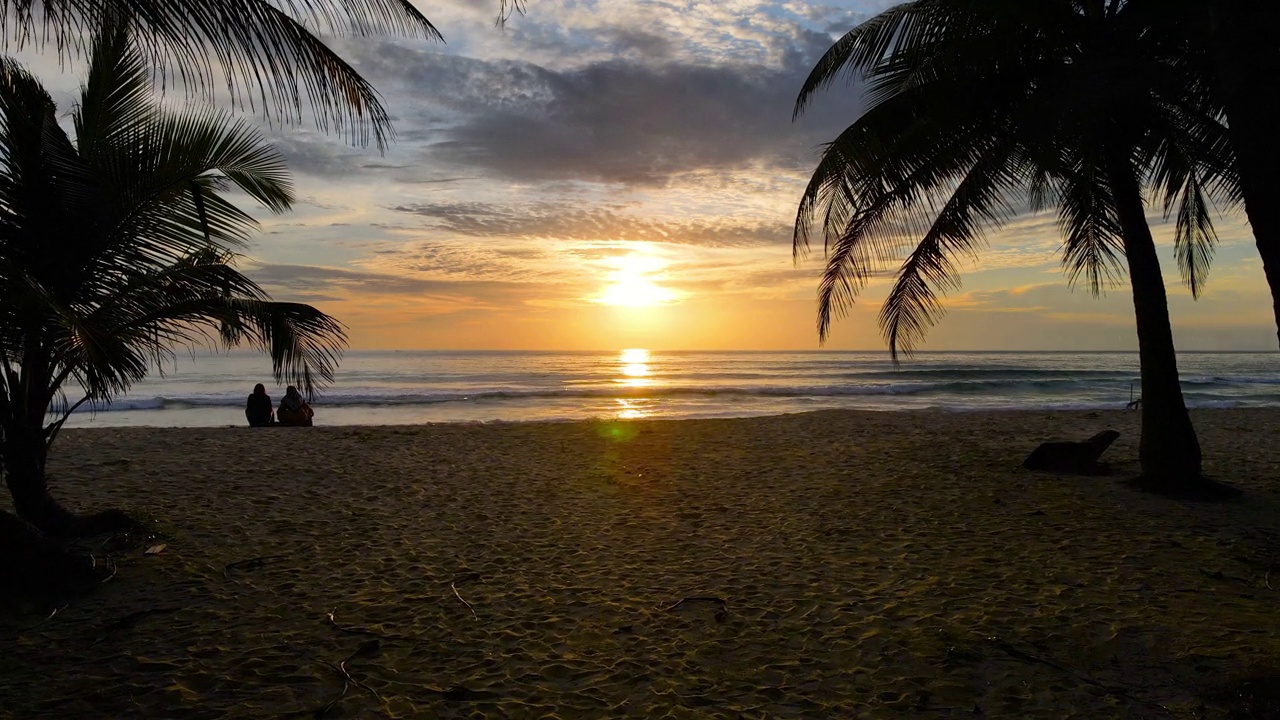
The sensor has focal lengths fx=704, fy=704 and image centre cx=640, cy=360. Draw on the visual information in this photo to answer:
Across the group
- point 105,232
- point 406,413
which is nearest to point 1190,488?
point 105,232

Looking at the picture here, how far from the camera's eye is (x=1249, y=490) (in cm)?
741

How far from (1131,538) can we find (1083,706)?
326 centimetres

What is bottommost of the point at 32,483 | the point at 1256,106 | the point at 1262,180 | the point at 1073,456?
the point at 1073,456

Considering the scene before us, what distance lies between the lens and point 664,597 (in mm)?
4688

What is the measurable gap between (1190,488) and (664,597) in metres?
5.83

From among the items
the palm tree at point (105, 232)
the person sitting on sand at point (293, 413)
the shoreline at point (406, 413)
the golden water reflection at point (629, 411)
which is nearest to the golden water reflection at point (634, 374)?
the golden water reflection at point (629, 411)

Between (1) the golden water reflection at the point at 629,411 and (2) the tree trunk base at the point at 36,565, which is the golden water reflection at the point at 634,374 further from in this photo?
(2) the tree trunk base at the point at 36,565

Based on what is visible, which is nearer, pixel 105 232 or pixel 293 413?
pixel 105 232

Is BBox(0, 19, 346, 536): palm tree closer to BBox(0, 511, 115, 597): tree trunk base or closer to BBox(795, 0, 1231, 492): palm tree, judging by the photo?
BBox(0, 511, 115, 597): tree trunk base

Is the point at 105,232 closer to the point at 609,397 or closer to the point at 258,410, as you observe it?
the point at 258,410

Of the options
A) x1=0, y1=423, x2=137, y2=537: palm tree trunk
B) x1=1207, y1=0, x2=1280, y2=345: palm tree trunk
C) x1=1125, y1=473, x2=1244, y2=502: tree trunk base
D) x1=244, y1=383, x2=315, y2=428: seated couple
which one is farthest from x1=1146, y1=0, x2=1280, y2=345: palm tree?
x1=244, y1=383, x2=315, y2=428: seated couple

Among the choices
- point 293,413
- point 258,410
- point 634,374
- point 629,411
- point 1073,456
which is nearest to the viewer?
point 1073,456

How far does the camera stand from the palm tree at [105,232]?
4.49 meters

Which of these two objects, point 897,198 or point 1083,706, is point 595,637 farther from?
point 897,198
